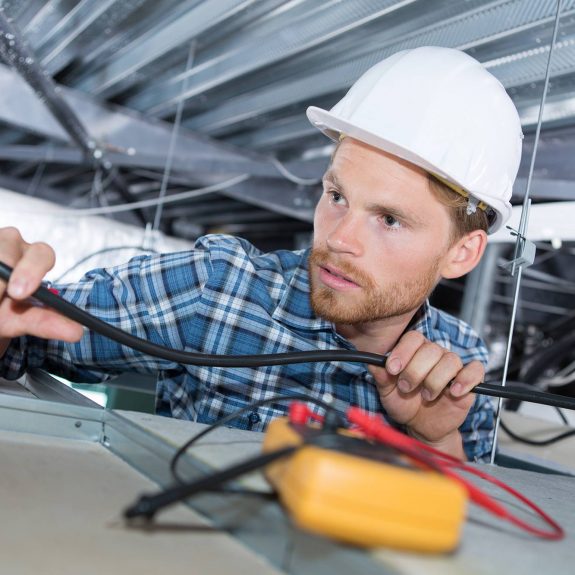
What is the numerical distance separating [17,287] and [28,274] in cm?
2

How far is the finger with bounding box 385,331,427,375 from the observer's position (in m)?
0.96

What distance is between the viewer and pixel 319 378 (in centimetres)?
125

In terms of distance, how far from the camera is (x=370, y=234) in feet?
3.64

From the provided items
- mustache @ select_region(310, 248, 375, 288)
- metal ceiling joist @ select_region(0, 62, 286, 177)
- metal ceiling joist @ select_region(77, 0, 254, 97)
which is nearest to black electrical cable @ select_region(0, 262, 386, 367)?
mustache @ select_region(310, 248, 375, 288)

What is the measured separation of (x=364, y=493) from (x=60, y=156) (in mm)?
3362

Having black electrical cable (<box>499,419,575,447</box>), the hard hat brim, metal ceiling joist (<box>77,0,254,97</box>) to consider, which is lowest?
black electrical cable (<box>499,419,575,447</box>)

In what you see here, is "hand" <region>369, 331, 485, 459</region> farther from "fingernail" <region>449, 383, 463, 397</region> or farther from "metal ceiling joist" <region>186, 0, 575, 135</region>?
"metal ceiling joist" <region>186, 0, 575, 135</region>

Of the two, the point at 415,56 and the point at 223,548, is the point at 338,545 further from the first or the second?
the point at 415,56

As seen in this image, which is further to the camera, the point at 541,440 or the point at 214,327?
the point at 541,440

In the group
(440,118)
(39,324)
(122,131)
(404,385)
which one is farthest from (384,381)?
(122,131)

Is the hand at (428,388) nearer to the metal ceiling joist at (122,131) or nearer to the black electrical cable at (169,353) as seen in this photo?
the black electrical cable at (169,353)

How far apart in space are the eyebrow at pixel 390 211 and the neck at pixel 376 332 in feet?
0.85

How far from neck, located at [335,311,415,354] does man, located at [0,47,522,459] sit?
0.7 inches

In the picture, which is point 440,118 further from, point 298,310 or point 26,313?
point 26,313
